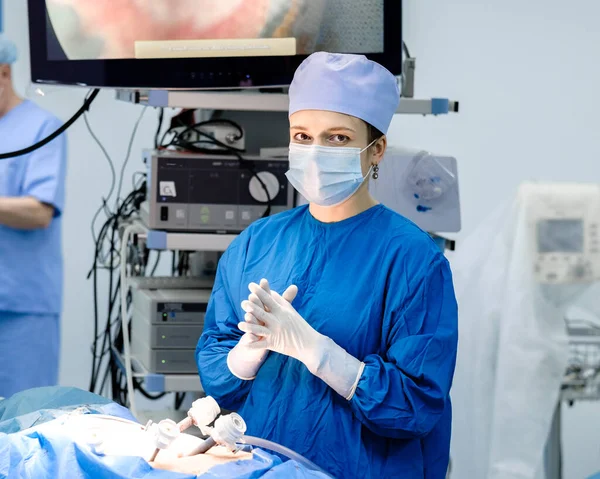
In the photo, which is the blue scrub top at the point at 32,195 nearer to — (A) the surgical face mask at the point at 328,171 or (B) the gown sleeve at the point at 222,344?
(B) the gown sleeve at the point at 222,344

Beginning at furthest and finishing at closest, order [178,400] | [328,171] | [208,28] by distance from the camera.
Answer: [178,400]
[208,28]
[328,171]

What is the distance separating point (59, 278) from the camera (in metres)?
3.00

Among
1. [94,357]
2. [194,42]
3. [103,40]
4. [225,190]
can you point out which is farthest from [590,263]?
[94,357]

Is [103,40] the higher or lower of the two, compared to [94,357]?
higher

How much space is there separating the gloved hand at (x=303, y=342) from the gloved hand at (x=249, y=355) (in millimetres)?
15

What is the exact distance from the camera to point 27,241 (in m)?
2.92

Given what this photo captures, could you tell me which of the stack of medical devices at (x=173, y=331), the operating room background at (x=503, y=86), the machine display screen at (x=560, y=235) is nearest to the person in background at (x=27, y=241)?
the stack of medical devices at (x=173, y=331)

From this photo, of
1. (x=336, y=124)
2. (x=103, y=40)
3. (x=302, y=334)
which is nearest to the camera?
(x=302, y=334)

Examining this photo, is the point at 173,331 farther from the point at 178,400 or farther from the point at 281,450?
the point at 281,450

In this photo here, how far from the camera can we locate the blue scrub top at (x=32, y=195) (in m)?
2.87

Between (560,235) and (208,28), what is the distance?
3.63 ft

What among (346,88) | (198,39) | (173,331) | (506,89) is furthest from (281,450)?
(506,89)

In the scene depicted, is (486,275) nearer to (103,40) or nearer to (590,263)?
(590,263)

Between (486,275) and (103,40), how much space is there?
125 cm
